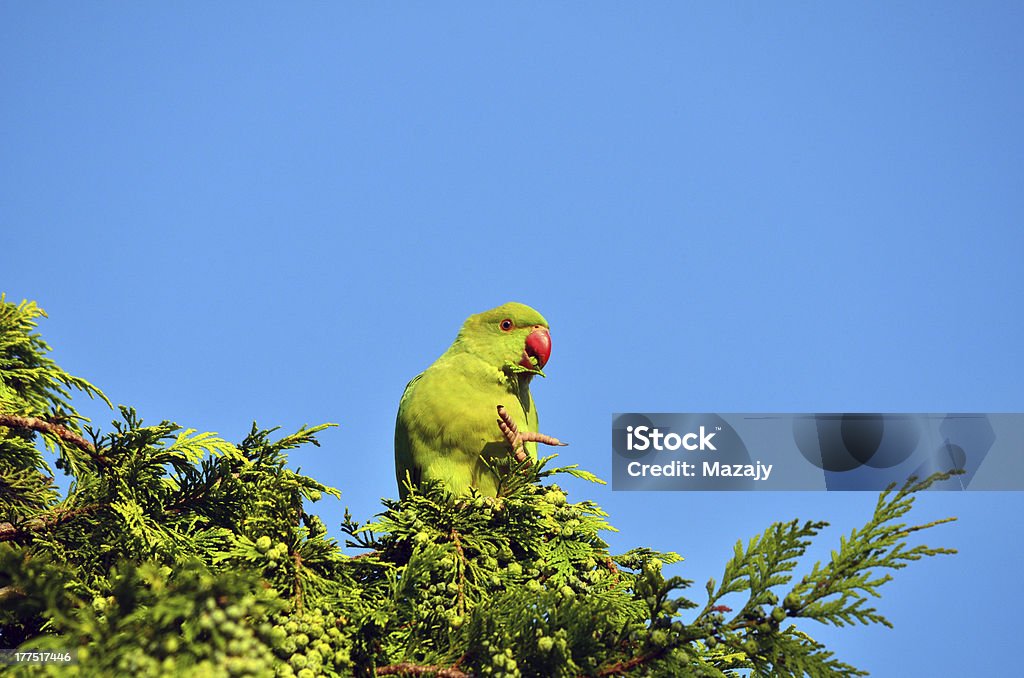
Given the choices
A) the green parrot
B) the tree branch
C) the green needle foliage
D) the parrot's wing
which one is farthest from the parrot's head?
the tree branch

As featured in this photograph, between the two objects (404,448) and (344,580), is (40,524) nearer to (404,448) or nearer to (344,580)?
(344,580)

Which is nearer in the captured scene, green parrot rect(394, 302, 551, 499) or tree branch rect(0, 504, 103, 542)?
tree branch rect(0, 504, 103, 542)

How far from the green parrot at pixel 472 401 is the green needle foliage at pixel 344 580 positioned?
3.47ft

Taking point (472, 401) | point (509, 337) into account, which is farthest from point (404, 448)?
point (509, 337)

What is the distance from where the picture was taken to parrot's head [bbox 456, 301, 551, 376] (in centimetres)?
445

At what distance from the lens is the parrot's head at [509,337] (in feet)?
14.6

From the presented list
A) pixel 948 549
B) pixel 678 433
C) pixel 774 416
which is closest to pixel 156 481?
pixel 948 549

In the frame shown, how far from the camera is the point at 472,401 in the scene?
409 cm

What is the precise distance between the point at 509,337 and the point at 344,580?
2.29m

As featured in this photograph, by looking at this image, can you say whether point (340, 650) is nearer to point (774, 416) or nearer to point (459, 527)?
point (459, 527)

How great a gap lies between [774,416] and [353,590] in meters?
5.58

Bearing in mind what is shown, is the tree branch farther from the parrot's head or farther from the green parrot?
the parrot's head

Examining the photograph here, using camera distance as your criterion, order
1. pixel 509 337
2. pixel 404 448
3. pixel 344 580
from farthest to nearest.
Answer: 1. pixel 509 337
2. pixel 404 448
3. pixel 344 580

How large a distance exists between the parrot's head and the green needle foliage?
158 cm
